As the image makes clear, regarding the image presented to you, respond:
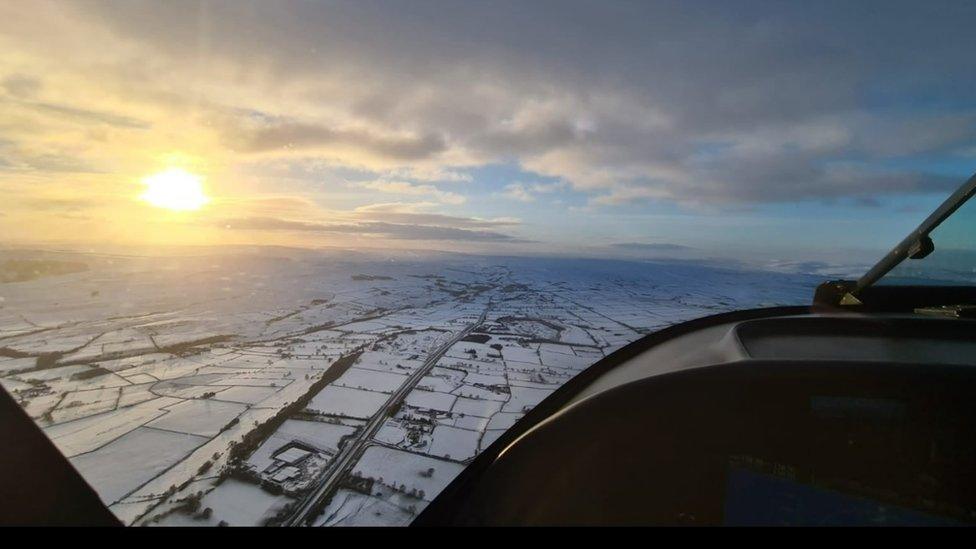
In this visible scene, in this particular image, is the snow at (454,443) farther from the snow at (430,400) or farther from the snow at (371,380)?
the snow at (371,380)

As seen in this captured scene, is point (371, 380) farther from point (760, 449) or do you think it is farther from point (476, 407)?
point (760, 449)

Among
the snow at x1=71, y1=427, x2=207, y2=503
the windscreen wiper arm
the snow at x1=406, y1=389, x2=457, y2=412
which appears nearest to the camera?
the windscreen wiper arm

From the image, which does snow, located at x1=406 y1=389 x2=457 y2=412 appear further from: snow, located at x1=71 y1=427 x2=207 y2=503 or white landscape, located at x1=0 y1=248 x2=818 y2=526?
snow, located at x1=71 y1=427 x2=207 y2=503

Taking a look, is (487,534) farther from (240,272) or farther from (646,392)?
(240,272)

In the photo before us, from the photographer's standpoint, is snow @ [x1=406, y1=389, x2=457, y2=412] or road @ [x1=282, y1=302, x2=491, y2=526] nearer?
road @ [x1=282, y1=302, x2=491, y2=526]

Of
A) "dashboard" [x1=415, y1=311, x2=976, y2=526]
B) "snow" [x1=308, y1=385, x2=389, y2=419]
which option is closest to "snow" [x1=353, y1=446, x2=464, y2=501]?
"snow" [x1=308, y1=385, x2=389, y2=419]

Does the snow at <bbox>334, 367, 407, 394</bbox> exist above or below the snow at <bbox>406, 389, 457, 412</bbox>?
below

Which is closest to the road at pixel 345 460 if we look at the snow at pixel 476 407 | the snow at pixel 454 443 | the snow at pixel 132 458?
the snow at pixel 454 443
